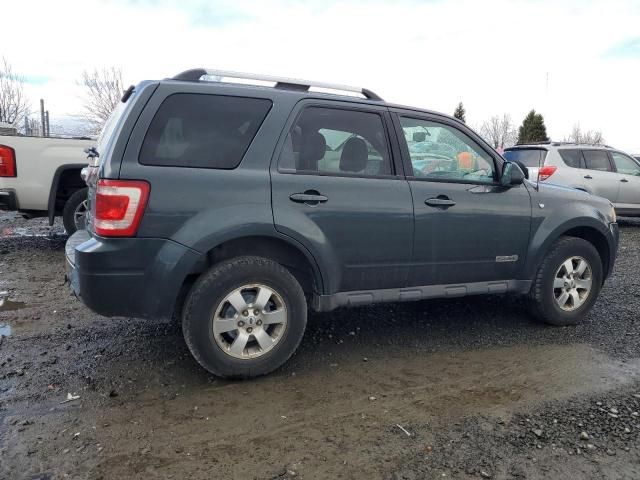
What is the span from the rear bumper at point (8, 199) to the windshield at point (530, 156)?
836 cm

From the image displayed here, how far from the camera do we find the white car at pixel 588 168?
32.7ft

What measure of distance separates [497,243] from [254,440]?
2498 millimetres

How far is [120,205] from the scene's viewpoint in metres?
3.06

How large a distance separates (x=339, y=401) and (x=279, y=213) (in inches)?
49.4

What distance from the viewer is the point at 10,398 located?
3.14 m

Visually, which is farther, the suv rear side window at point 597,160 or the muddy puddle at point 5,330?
the suv rear side window at point 597,160

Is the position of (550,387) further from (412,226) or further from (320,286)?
(320,286)

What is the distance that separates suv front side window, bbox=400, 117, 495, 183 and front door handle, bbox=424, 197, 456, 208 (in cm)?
18

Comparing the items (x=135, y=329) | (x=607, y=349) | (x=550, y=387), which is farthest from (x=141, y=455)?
(x=607, y=349)

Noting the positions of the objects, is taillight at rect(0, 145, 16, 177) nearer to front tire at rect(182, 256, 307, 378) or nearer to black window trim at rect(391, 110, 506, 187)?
front tire at rect(182, 256, 307, 378)

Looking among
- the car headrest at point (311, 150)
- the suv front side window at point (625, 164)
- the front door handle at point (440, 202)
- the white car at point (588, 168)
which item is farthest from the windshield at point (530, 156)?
the car headrest at point (311, 150)

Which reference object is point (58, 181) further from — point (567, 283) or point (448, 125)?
point (567, 283)

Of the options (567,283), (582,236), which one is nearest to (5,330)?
(567,283)

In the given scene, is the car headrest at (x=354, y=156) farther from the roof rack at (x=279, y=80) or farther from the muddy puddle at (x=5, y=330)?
the muddy puddle at (x=5, y=330)
